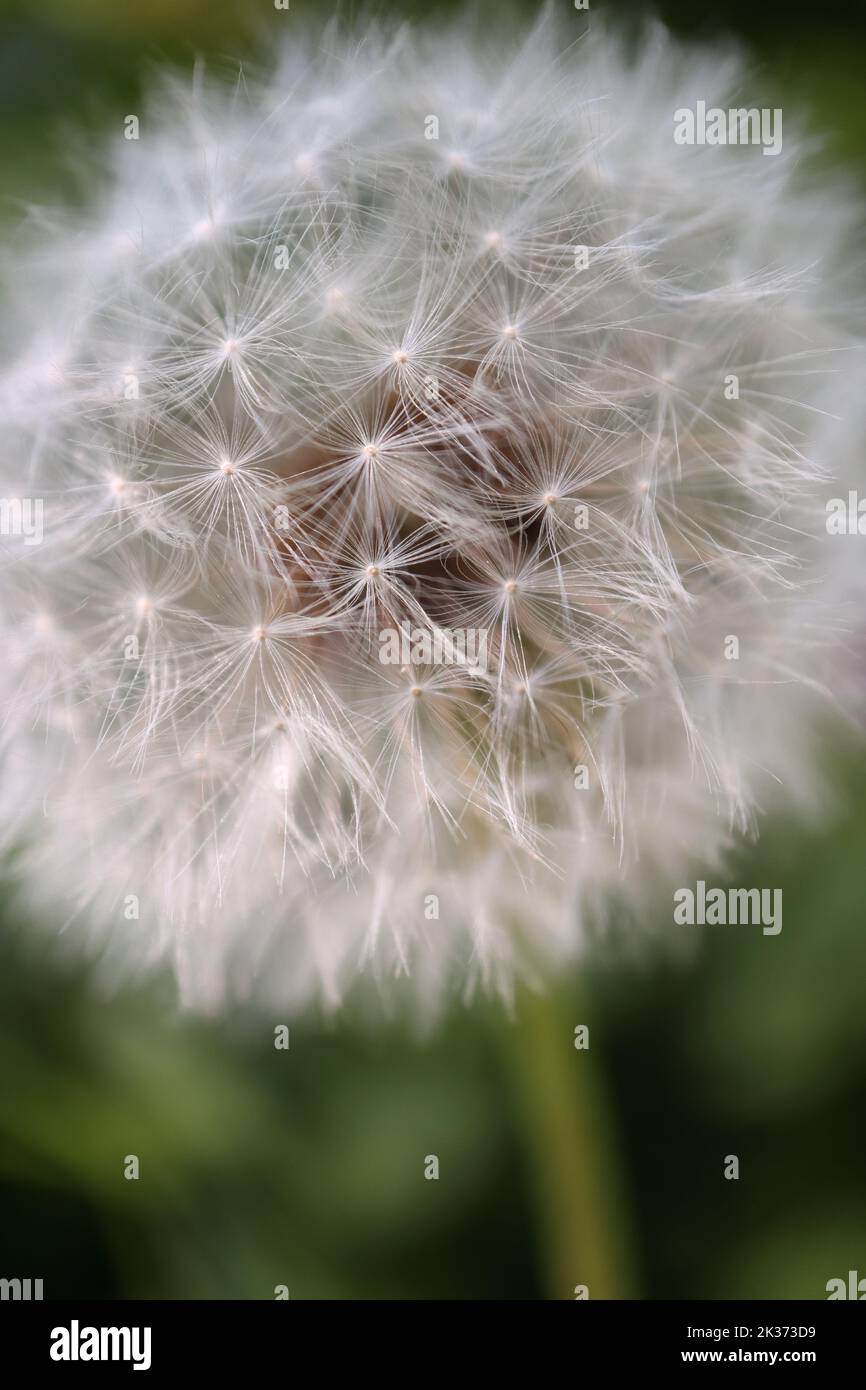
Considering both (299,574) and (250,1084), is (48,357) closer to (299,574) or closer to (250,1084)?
(299,574)

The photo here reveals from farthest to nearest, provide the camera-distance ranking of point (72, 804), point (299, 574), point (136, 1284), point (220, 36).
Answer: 1. point (136, 1284)
2. point (220, 36)
3. point (72, 804)
4. point (299, 574)

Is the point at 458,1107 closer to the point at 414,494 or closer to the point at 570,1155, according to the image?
the point at 570,1155

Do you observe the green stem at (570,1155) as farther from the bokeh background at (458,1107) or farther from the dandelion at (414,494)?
the dandelion at (414,494)

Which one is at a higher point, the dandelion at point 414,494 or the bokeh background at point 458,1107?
the dandelion at point 414,494

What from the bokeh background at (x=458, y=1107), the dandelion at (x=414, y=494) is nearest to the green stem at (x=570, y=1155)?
the bokeh background at (x=458, y=1107)

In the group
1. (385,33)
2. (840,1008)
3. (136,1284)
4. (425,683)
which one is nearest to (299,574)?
(425,683)

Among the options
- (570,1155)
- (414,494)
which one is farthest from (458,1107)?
(414,494)

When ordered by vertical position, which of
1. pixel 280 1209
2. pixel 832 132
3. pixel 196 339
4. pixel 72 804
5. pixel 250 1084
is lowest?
pixel 280 1209
